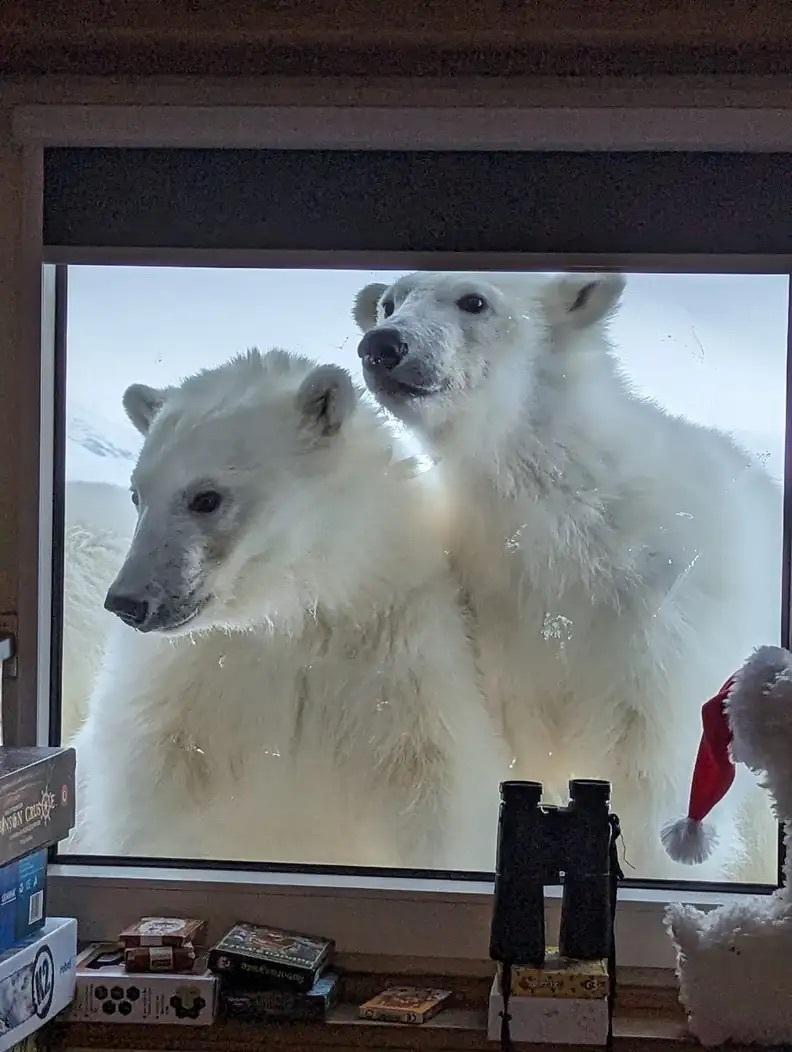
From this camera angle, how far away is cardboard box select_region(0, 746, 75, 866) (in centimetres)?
113

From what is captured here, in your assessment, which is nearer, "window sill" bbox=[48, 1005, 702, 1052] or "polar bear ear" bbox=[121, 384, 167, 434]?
"window sill" bbox=[48, 1005, 702, 1052]

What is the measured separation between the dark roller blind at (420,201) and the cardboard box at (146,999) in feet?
3.02

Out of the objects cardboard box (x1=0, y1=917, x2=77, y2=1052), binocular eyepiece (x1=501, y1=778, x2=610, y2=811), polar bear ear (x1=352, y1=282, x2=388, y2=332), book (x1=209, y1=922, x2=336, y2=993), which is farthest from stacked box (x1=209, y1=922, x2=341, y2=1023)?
polar bear ear (x1=352, y1=282, x2=388, y2=332)

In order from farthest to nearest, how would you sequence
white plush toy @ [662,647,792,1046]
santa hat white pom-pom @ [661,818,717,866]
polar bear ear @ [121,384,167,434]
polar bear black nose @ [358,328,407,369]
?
polar bear ear @ [121,384,167,434]
polar bear black nose @ [358,328,407,369]
santa hat white pom-pom @ [661,818,717,866]
white plush toy @ [662,647,792,1046]

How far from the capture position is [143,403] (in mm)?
1437

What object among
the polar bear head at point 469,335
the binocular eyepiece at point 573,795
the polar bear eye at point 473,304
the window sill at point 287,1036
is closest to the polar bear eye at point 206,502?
the polar bear head at point 469,335

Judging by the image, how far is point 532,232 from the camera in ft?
4.40

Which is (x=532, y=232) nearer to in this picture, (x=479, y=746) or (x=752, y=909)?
(x=479, y=746)

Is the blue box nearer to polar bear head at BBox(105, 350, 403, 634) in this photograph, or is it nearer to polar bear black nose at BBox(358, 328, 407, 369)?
polar bear head at BBox(105, 350, 403, 634)

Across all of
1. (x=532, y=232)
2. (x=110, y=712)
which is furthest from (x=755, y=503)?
(x=110, y=712)

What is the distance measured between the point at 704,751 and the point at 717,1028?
0.29m

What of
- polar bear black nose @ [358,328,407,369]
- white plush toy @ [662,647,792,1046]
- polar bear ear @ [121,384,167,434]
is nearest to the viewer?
white plush toy @ [662,647,792,1046]

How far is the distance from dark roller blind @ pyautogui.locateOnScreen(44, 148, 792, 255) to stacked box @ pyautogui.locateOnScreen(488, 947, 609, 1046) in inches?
34.6

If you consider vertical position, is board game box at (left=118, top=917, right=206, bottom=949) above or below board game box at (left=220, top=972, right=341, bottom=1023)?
above
